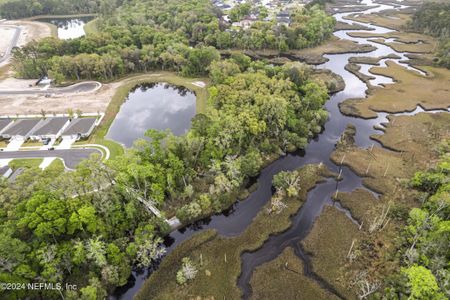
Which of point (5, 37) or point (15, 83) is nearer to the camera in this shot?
point (15, 83)

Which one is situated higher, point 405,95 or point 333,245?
point 405,95

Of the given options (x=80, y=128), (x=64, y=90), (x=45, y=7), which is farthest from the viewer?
(x=45, y=7)

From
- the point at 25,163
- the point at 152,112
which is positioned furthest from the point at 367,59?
the point at 25,163

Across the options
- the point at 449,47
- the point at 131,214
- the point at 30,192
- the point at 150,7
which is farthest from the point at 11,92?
the point at 449,47

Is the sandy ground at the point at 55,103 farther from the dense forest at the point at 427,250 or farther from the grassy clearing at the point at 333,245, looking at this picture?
the dense forest at the point at 427,250

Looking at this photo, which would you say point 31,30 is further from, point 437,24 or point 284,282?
point 437,24

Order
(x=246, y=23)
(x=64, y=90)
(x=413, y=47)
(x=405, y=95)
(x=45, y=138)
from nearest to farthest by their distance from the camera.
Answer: (x=45, y=138) < (x=405, y=95) < (x=64, y=90) < (x=413, y=47) < (x=246, y=23)

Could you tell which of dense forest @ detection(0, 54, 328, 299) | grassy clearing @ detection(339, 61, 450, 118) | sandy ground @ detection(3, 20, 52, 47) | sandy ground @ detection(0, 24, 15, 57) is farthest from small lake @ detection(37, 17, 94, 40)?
grassy clearing @ detection(339, 61, 450, 118)
